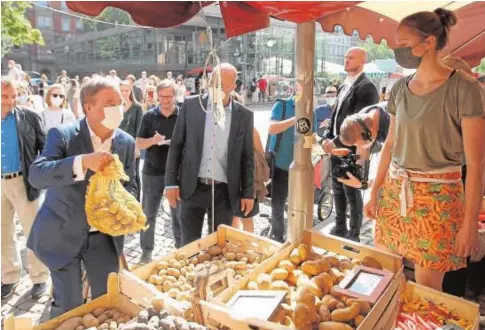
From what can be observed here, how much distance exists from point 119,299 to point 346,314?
3.45ft

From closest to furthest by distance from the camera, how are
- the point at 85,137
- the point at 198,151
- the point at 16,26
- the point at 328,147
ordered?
the point at 85,137, the point at 198,151, the point at 328,147, the point at 16,26

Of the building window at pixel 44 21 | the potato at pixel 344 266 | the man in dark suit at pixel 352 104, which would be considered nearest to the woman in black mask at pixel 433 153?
the potato at pixel 344 266

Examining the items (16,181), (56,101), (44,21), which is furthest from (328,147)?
(44,21)

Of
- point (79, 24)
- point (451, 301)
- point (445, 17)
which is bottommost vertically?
point (451, 301)

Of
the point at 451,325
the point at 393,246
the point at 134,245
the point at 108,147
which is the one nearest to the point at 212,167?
the point at 108,147

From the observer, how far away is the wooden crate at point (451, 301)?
6.86 ft

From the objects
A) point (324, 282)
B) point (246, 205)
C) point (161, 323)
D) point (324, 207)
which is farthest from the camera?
point (324, 207)

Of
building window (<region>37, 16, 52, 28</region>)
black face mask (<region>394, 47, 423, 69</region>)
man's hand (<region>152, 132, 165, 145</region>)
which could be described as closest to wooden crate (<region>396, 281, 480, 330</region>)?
black face mask (<region>394, 47, 423, 69</region>)

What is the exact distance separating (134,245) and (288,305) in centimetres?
332

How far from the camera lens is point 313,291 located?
1.96 meters

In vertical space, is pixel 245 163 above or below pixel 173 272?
above

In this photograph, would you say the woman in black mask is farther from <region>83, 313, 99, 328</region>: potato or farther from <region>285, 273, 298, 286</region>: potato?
<region>83, 313, 99, 328</region>: potato

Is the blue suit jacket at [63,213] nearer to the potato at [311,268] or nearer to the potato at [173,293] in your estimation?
the potato at [173,293]

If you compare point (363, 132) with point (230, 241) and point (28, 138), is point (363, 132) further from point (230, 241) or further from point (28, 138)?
point (28, 138)
